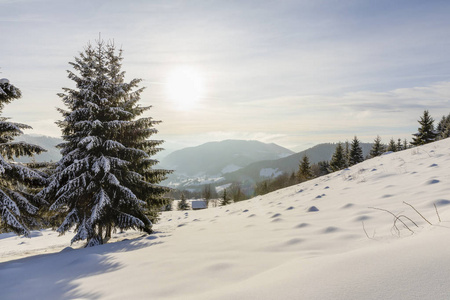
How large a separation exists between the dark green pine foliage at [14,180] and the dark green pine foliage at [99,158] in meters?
0.81

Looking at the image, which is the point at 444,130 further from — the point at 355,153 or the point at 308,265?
the point at 308,265

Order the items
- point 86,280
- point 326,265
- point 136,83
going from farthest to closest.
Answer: point 136,83, point 86,280, point 326,265

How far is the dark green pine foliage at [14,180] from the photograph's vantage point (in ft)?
26.5

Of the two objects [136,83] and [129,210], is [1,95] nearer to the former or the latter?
[136,83]

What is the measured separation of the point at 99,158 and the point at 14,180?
10.3 feet

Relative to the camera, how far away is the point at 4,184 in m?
9.14

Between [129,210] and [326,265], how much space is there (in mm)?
11248

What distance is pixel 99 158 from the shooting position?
34.2 ft

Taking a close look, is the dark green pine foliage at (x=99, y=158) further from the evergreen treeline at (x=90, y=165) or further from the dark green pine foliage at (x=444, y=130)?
the dark green pine foliage at (x=444, y=130)

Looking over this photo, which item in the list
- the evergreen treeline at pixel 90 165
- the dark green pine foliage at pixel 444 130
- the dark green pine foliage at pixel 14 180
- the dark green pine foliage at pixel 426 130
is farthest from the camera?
the dark green pine foliage at pixel 444 130

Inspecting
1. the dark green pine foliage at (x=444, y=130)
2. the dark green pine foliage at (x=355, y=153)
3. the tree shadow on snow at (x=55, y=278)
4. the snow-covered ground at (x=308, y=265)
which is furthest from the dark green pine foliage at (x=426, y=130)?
the tree shadow on snow at (x=55, y=278)

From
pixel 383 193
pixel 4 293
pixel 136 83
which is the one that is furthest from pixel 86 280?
pixel 136 83

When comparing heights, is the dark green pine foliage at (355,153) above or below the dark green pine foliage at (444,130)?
below

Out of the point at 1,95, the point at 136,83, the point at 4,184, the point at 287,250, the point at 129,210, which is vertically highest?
the point at 136,83
